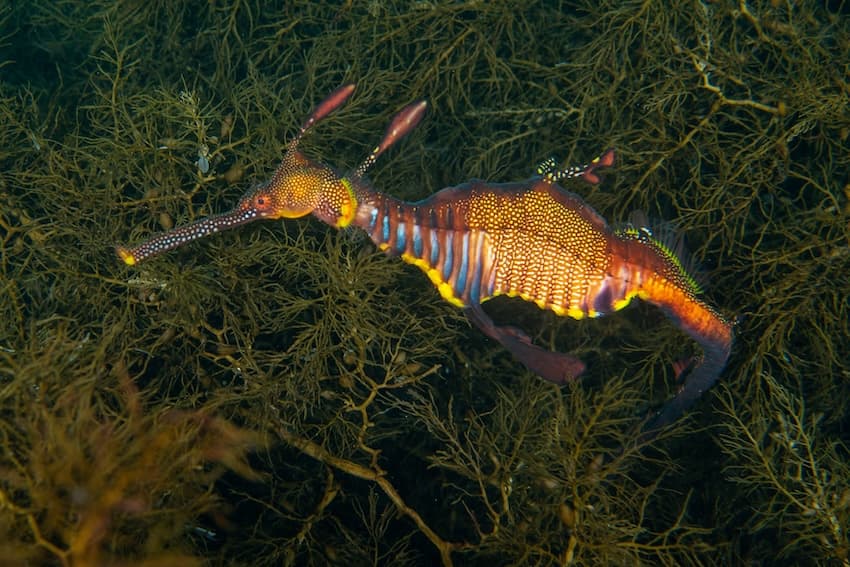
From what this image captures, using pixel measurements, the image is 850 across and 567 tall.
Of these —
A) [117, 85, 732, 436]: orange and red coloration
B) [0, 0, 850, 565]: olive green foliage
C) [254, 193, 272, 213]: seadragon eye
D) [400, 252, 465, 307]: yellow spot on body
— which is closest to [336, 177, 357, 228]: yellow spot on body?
[117, 85, 732, 436]: orange and red coloration

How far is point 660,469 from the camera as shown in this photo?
185 inches

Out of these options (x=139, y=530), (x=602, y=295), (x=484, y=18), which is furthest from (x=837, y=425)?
(x=139, y=530)

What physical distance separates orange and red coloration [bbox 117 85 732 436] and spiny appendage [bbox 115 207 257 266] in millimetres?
13

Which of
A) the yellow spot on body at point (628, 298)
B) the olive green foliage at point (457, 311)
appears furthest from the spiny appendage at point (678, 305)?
the olive green foliage at point (457, 311)

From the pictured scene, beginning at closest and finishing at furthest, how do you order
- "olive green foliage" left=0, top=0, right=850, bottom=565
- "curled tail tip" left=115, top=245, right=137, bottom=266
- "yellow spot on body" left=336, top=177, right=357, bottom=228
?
"curled tail tip" left=115, top=245, right=137, bottom=266, "olive green foliage" left=0, top=0, right=850, bottom=565, "yellow spot on body" left=336, top=177, right=357, bottom=228

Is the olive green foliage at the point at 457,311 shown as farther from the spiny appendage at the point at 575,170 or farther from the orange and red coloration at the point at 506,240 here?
the spiny appendage at the point at 575,170

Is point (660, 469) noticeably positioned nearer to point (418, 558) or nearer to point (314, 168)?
point (418, 558)

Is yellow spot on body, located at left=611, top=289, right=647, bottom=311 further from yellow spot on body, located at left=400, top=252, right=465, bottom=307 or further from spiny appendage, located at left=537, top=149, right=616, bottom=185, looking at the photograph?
yellow spot on body, located at left=400, top=252, right=465, bottom=307

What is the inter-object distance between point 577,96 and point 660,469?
3144 mm

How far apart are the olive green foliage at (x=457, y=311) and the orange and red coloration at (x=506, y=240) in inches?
12.2

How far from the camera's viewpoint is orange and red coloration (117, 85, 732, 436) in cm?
385

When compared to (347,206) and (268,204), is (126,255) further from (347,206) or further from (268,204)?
(347,206)

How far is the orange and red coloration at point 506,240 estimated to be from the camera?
12.6 feet

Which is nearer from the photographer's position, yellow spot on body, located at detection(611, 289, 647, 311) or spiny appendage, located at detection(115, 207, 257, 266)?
spiny appendage, located at detection(115, 207, 257, 266)
